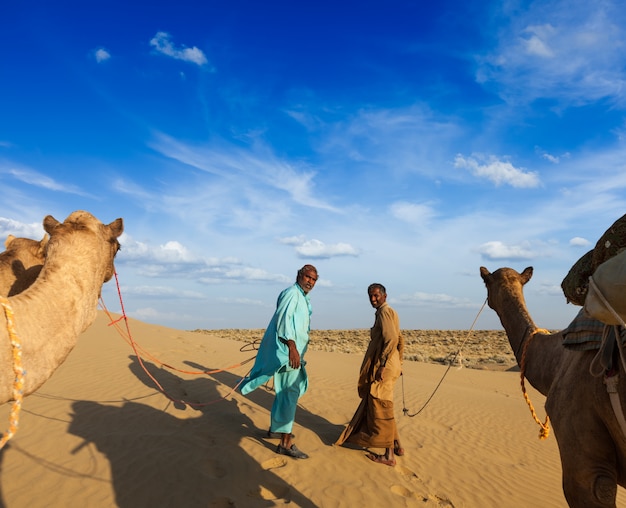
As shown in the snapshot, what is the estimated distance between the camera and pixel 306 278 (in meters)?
6.33

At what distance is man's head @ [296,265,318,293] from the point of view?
6.33 metres

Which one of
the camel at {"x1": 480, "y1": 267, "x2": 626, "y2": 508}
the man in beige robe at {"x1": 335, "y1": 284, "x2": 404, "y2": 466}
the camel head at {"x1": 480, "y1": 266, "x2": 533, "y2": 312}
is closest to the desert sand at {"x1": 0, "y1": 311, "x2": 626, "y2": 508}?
the man in beige robe at {"x1": 335, "y1": 284, "x2": 404, "y2": 466}

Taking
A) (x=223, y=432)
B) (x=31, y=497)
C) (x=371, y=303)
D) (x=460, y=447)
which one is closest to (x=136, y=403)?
(x=223, y=432)

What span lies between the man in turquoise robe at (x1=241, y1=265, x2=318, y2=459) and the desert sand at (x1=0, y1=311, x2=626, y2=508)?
403mm

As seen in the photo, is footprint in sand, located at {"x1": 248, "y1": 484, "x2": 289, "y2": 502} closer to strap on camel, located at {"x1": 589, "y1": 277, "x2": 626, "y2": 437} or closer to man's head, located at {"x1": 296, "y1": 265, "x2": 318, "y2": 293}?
man's head, located at {"x1": 296, "y1": 265, "x2": 318, "y2": 293}

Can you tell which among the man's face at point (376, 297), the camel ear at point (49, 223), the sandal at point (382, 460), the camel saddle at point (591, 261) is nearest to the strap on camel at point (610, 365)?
the camel saddle at point (591, 261)

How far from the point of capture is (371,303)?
6.55 m

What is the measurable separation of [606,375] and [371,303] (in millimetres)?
4043

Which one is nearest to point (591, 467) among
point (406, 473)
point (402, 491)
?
point (402, 491)

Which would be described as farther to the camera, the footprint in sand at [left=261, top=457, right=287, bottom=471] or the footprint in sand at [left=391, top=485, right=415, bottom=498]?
the footprint in sand at [left=261, top=457, right=287, bottom=471]

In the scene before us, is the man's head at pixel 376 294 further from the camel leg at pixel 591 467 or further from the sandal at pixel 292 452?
the camel leg at pixel 591 467

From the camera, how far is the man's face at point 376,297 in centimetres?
649

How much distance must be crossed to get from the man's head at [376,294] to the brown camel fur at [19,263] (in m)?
4.34

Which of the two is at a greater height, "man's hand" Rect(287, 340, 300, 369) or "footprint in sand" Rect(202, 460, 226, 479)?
"man's hand" Rect(287, 340, 300, 369)
